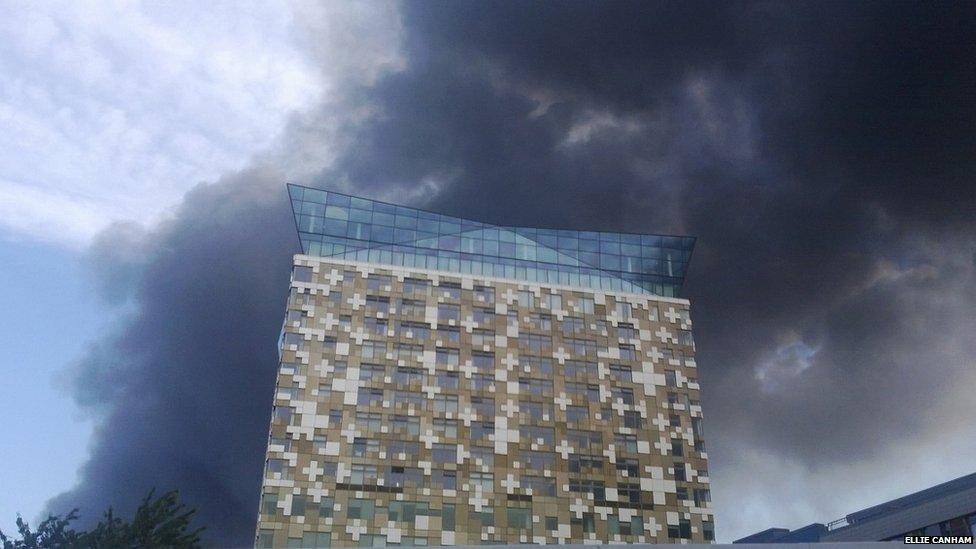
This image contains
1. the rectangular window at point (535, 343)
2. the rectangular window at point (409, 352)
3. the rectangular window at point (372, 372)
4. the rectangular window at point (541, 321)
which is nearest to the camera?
the rectangular window at point (372, 372)

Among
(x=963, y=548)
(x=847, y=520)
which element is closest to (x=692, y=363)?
(x=847, y=520)

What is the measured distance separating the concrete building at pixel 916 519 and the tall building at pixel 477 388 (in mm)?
20908

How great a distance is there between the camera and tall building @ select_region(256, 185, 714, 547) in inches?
3986

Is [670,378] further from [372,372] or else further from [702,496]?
[372,372]

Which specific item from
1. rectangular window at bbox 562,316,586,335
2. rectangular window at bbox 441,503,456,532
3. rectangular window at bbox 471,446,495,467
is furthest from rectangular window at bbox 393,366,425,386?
rectangular window at bbox 562,316,586,335

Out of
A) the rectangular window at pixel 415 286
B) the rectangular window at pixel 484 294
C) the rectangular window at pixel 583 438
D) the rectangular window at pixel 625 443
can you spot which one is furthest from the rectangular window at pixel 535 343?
the rectangular window at pixel 625 443

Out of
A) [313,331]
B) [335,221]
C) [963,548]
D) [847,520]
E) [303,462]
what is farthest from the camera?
[847,520]

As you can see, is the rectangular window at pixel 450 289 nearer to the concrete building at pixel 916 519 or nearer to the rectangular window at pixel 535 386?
the rectangular window at pixel 535 386

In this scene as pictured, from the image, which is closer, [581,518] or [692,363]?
[581,518]

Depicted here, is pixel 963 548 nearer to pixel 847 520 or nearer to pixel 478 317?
pixel 478 317

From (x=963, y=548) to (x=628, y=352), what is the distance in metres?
76.8

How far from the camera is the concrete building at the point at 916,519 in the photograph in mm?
91062

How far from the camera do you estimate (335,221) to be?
116m

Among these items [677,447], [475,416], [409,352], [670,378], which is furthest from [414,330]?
[677,447]
